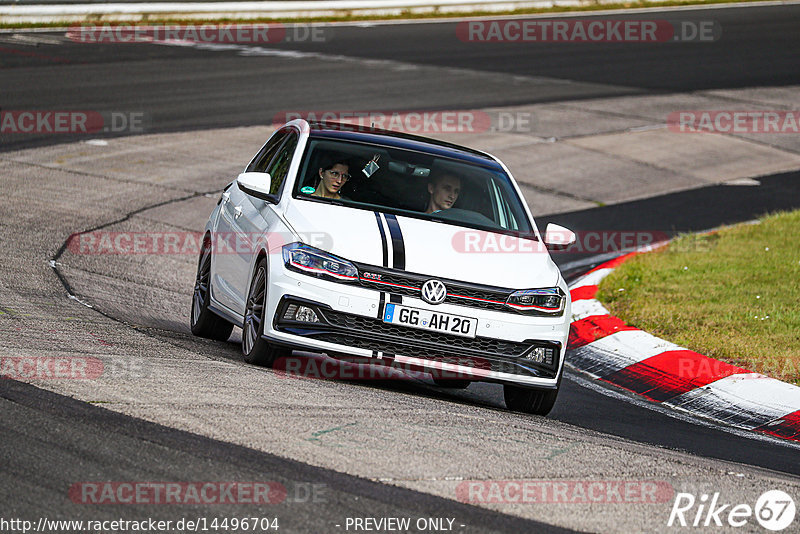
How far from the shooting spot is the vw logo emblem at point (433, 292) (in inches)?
280

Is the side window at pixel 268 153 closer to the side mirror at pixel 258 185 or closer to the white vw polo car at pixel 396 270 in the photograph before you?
the white vw polo car at pixel 396 270

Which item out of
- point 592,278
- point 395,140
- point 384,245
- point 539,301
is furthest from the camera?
point 592,278

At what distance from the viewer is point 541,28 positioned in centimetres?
3272

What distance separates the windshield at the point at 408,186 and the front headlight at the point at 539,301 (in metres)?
0.83

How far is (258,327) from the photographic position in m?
7.46

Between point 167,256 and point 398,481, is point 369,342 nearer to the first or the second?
point 398,481

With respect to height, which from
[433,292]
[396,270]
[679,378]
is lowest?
[679,378]

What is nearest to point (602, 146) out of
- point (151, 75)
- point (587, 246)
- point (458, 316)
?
point (587, 246)

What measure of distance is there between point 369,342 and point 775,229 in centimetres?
845

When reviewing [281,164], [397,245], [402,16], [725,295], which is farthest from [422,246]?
[402,16]

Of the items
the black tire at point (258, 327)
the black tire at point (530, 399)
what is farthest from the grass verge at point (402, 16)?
the black tire at point (530, 399)

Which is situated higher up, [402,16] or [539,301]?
[402,16]

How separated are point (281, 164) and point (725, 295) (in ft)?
15.4

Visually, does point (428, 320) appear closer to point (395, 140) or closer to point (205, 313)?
point (395, 140)
